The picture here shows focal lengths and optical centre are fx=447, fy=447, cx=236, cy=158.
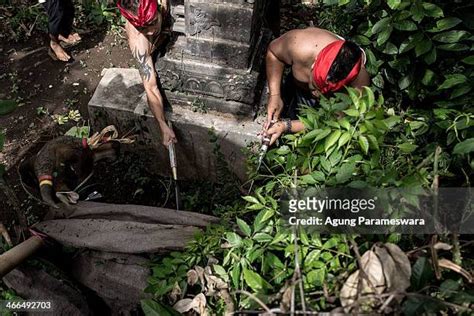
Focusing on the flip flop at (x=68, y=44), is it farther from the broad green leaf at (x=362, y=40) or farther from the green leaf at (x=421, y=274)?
the green leaf at (x=421, y=274)

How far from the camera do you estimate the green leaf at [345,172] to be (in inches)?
71.2

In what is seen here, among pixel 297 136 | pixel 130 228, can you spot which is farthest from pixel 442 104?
pixel 130 228

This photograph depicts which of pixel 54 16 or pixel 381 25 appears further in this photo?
pixel 54 16

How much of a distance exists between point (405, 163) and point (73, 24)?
15.6ft

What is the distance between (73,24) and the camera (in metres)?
5.50

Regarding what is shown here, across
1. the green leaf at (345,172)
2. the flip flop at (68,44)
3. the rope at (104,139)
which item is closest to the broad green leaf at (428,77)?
the green leaf at (345,172)

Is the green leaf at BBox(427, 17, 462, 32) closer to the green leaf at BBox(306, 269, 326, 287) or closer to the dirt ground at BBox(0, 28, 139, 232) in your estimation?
the green leaf at BBox(306, 269, 326, 287)

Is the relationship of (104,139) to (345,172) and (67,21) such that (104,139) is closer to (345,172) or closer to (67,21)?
(67,21)

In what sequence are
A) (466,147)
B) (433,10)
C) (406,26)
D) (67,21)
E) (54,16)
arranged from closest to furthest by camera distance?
(466,147) → (433,10) → (406,26) → (54,16) → (67,21)

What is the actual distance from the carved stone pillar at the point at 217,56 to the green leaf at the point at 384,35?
0.84 meters

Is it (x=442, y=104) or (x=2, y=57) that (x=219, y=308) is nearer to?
(x=442, y=104)

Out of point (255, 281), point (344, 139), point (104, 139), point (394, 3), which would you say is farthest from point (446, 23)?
point (104, 139)

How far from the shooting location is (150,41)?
3352 millimetres

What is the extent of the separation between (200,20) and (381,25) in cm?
120
